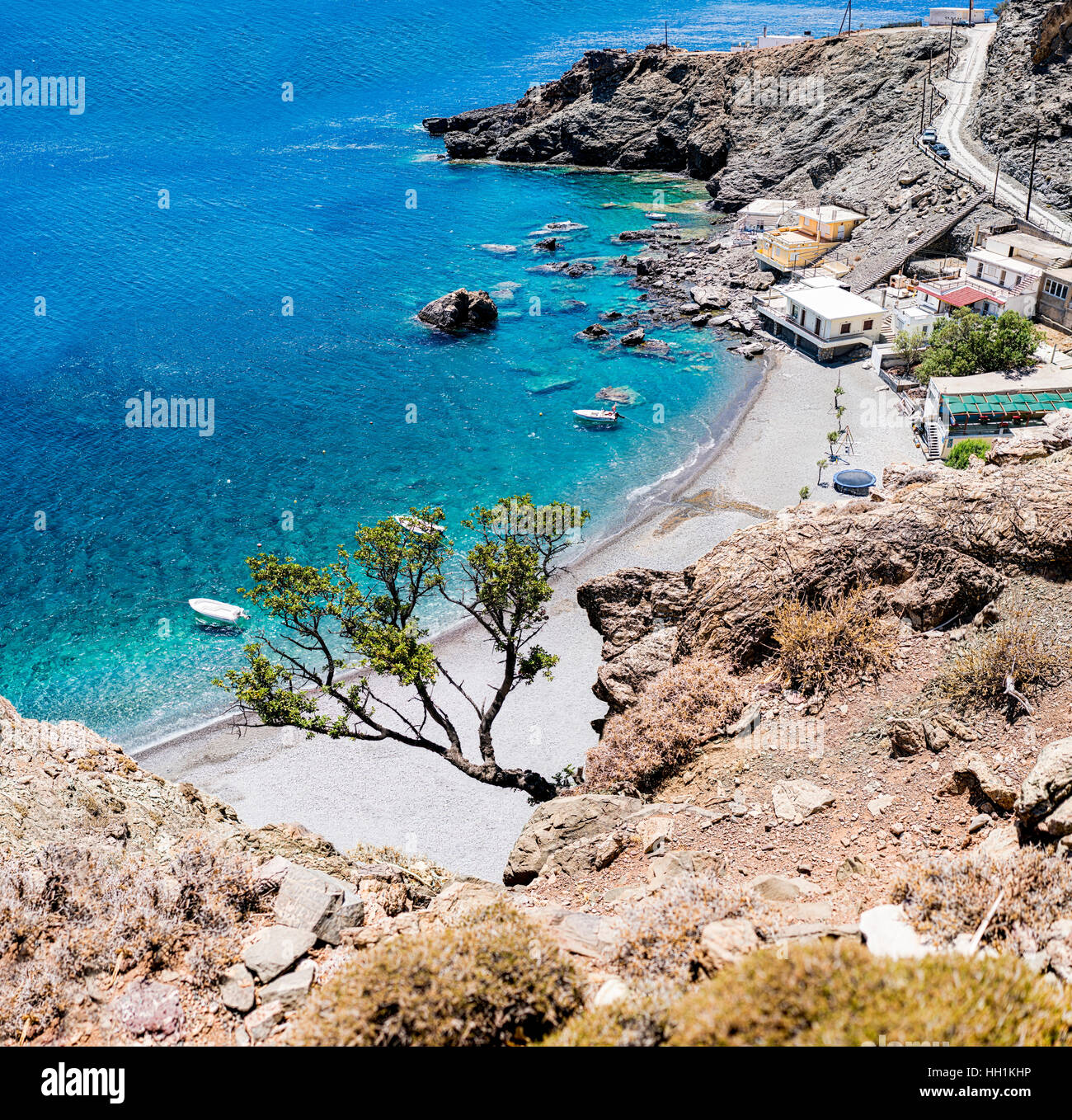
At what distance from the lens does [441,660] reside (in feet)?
116

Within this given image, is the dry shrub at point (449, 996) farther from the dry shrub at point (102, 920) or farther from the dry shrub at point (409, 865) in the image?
the dry shrub at point (409, 865)

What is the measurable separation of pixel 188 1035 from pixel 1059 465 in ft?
62.5

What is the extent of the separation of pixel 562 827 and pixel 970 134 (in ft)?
282

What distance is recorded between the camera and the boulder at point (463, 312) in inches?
2692

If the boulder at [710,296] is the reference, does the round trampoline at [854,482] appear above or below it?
below

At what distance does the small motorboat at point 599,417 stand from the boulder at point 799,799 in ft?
138

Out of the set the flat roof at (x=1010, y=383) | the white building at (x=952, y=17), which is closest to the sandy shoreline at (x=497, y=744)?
the flat roof at (x=1010, y=383)

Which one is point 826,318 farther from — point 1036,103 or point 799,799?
point 799,799

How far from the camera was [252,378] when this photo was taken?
62688 millimetres

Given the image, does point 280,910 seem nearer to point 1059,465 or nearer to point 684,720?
point 684,720

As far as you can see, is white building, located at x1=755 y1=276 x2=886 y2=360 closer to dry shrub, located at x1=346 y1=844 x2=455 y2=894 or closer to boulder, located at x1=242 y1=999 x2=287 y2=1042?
dry shrub, located at x1=346 y1=844 x2=455 y2=894

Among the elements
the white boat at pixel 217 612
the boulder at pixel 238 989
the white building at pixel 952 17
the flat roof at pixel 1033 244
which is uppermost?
the white building at pixel 952 17
